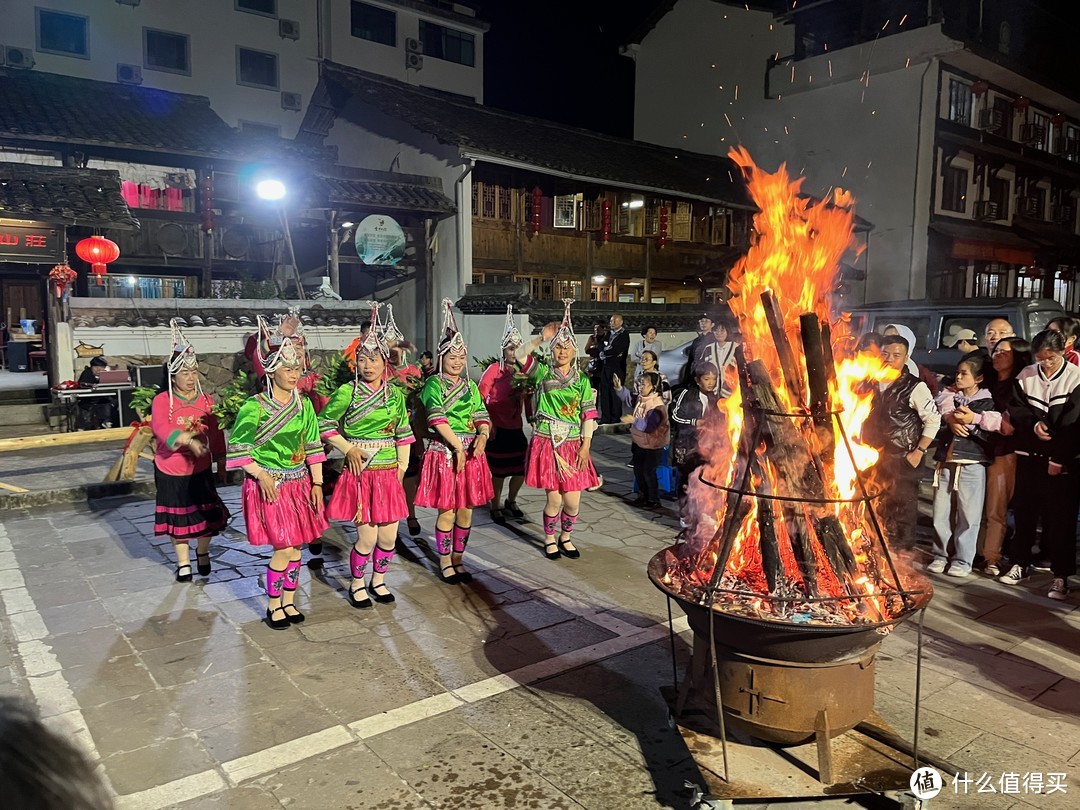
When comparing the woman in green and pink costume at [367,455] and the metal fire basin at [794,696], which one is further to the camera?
the woman in green and pink costume at [367,455]

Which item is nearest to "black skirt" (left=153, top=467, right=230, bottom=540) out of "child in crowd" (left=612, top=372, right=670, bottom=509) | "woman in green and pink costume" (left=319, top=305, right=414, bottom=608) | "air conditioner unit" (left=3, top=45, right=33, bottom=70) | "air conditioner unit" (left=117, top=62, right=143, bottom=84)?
"woman in green and pink costume" (left=319, top=305, right=414, bottom=608)

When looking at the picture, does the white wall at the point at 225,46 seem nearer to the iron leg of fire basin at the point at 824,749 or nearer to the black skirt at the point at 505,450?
the black skirt at the point at 505,450

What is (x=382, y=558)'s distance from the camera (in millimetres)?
5844

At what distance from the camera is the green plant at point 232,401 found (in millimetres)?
5867

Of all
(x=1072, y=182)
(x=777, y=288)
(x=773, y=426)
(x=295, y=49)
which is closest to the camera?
(x=773, y=426)

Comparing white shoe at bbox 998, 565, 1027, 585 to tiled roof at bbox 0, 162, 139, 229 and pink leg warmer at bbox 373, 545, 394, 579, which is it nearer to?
pink leg warmer at bbox 373, 545, 394, 579

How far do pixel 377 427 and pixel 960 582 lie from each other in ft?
17.2

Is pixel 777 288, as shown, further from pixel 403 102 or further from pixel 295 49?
pixel 295 49

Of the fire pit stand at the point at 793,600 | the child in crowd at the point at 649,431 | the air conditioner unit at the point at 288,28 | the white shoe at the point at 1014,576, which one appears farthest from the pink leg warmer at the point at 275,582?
the air conditioner unit at the point at 288,28

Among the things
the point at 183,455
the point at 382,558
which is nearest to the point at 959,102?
the point at 382,558

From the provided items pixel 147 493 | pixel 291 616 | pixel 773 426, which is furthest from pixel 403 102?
pixel 773 426

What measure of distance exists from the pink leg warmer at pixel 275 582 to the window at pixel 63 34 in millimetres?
25126

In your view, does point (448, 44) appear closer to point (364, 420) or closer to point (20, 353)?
point (20, 353)

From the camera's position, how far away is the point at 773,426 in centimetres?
371
